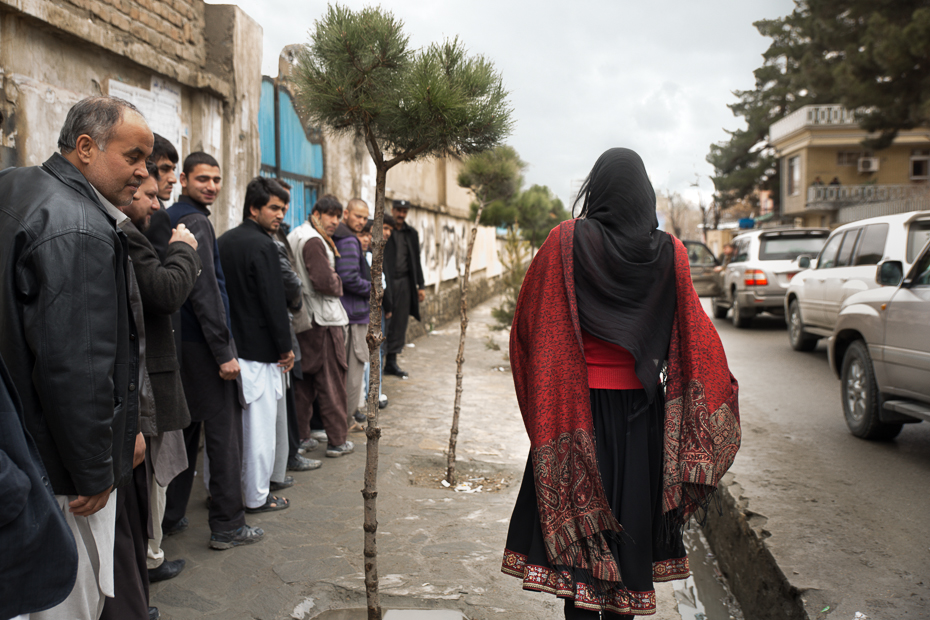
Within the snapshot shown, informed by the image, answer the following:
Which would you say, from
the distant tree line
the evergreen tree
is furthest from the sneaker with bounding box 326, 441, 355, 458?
the distant tree line

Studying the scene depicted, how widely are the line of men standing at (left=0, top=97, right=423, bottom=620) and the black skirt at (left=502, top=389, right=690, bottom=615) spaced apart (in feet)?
4.23

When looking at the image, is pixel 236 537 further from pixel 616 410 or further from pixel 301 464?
pixel 616 410

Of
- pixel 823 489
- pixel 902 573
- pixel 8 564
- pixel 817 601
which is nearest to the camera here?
pixel 8 564

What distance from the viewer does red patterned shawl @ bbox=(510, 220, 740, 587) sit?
2.19 m

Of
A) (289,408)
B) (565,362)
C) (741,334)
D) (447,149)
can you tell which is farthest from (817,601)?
(741,334)

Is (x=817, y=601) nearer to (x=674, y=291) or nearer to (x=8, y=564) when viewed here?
(x=674, y=291)

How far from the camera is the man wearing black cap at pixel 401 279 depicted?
27.1 ft

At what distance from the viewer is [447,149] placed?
3.23 meters

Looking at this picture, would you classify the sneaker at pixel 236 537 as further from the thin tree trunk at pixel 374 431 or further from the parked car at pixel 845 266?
the parked car at pixel 845 266

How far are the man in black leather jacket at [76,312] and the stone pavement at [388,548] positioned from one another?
117cm

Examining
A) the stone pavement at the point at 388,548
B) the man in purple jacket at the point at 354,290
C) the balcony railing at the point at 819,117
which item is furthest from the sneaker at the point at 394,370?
the balcony railing at the point at 819,117

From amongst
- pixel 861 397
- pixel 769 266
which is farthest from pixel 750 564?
pixel 769 266

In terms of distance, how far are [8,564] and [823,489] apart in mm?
4532

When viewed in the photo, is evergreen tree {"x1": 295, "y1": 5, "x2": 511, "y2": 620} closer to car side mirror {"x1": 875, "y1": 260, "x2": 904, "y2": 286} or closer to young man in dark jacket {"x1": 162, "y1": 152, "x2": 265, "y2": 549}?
young man in dark jacket {"x1": 162, "y1": 152, "x2": 265, "y2": 549}
